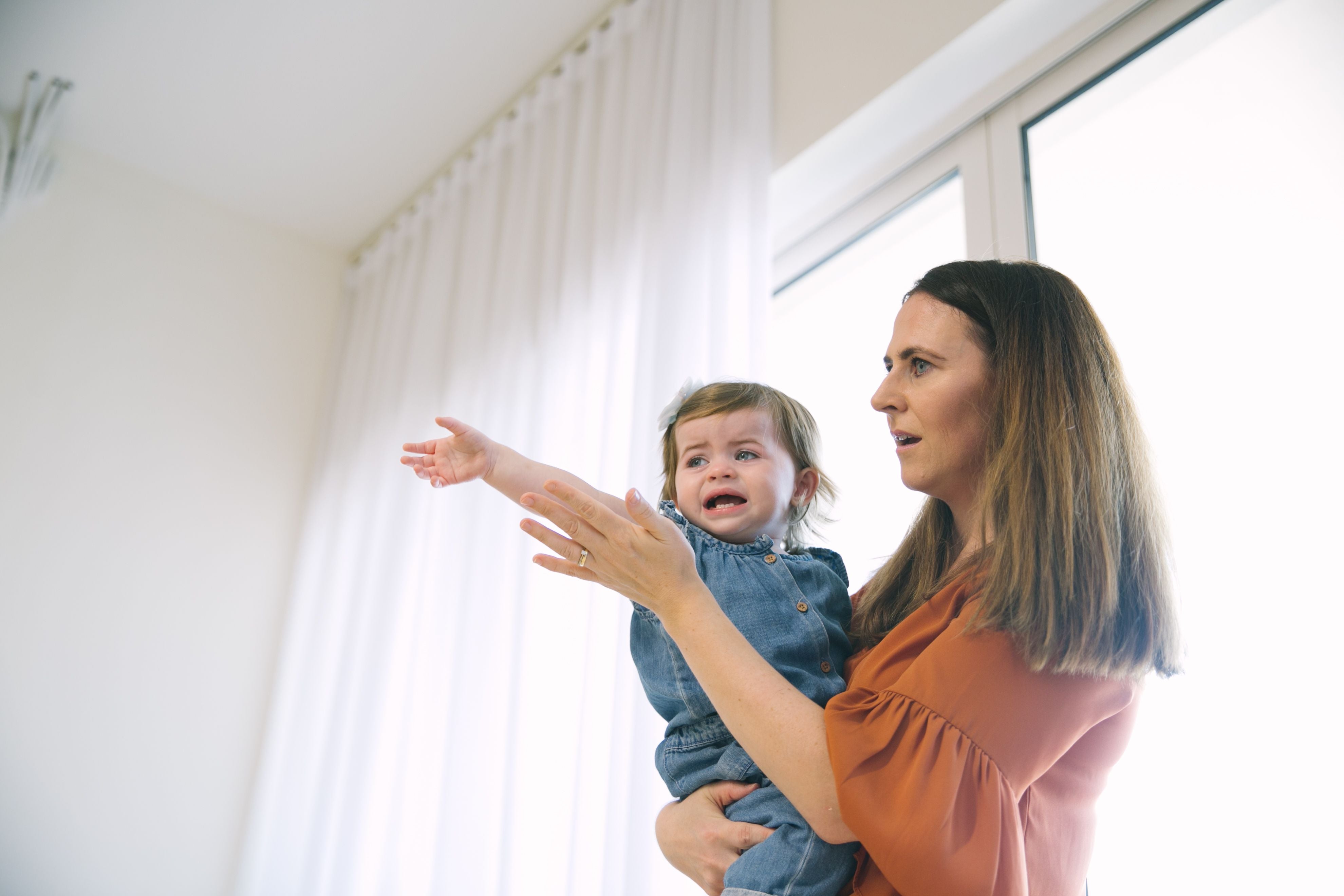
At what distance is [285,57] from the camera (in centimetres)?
325

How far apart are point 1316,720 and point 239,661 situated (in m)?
3.48

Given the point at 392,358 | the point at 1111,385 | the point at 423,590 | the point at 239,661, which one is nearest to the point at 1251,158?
the point at 1111,385

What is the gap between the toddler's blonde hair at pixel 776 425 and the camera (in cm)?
141

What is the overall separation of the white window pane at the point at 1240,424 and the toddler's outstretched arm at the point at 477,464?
0.79 meters

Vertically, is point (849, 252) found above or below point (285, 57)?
below

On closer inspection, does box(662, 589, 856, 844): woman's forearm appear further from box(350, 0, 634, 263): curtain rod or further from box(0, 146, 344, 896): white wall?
box(0, 146, 344, 896): white wall

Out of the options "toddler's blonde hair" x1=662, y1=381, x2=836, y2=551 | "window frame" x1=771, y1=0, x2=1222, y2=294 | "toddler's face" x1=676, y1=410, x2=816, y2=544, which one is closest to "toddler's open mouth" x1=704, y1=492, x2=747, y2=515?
"toddler's face" x1=676, y1=410, x2=816, y2=544

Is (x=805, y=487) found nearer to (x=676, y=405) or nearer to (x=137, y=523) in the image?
(x=676, y=405)

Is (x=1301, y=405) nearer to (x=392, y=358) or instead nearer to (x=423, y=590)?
(x=423, y=590)

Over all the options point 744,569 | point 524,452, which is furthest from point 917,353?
point 524,452

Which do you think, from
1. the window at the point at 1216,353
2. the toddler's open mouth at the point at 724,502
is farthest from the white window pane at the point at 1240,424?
the toddler's open mouth at the point at 724,502

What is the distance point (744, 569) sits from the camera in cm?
125

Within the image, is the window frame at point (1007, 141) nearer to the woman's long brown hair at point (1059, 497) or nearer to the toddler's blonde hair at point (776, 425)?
the toddler's blonde hair at point (776, 425)

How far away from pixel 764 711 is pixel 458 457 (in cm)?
58
